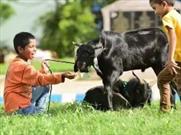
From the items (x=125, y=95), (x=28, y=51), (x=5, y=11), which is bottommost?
(x=5, y=11)

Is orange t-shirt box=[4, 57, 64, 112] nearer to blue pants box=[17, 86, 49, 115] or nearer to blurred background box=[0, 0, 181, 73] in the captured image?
blue pants box=[17, 86, 49, 115]

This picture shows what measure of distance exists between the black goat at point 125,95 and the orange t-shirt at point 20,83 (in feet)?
4.12

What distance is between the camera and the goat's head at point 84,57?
805cm

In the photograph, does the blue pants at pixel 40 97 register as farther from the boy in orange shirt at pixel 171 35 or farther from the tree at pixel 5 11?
the tree at pixel 5 11

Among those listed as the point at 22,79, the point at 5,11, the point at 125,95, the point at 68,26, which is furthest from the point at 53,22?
the point at 22,79

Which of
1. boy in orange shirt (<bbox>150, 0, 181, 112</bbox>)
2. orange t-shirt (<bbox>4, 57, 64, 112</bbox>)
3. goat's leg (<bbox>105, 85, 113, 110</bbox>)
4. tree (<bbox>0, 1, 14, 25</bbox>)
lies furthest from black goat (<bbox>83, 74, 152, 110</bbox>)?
tree (<bbox>0, 1, 14, 25</bbox>)

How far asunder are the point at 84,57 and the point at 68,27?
1102 inches

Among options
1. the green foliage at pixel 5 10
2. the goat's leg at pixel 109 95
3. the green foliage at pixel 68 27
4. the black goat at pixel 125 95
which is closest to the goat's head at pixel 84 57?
the goat's leg at pixel 109 95

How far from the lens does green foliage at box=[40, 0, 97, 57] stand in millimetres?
35969

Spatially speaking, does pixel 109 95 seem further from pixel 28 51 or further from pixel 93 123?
pixel 93 123

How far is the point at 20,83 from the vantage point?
7680mm

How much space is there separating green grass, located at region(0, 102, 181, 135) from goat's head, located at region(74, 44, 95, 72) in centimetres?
54

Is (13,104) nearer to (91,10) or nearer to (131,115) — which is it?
(131,115)

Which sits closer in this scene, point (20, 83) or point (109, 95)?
point (20, 83)
